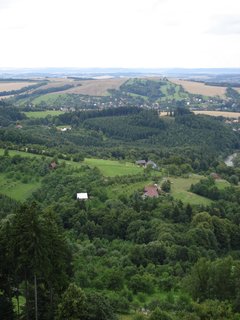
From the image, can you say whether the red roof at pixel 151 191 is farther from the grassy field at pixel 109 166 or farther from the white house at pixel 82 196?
the grassy field at pixel 109 166

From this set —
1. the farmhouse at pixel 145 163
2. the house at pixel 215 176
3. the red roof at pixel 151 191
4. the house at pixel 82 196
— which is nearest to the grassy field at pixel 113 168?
the farmhouse at pixel 145 163

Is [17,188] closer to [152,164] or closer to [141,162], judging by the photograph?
[152,164]

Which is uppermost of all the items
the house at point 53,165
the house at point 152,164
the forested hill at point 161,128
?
the house at point 53,165

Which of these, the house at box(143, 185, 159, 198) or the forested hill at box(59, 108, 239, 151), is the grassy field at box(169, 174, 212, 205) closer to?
the house at box(143, 185, 159, 198)

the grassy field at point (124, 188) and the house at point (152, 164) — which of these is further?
the house at point (152, 164)

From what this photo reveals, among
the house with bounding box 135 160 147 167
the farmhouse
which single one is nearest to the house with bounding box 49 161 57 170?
the farmhouse

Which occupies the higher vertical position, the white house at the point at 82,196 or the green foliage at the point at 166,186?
the white house at the point at 82,196
